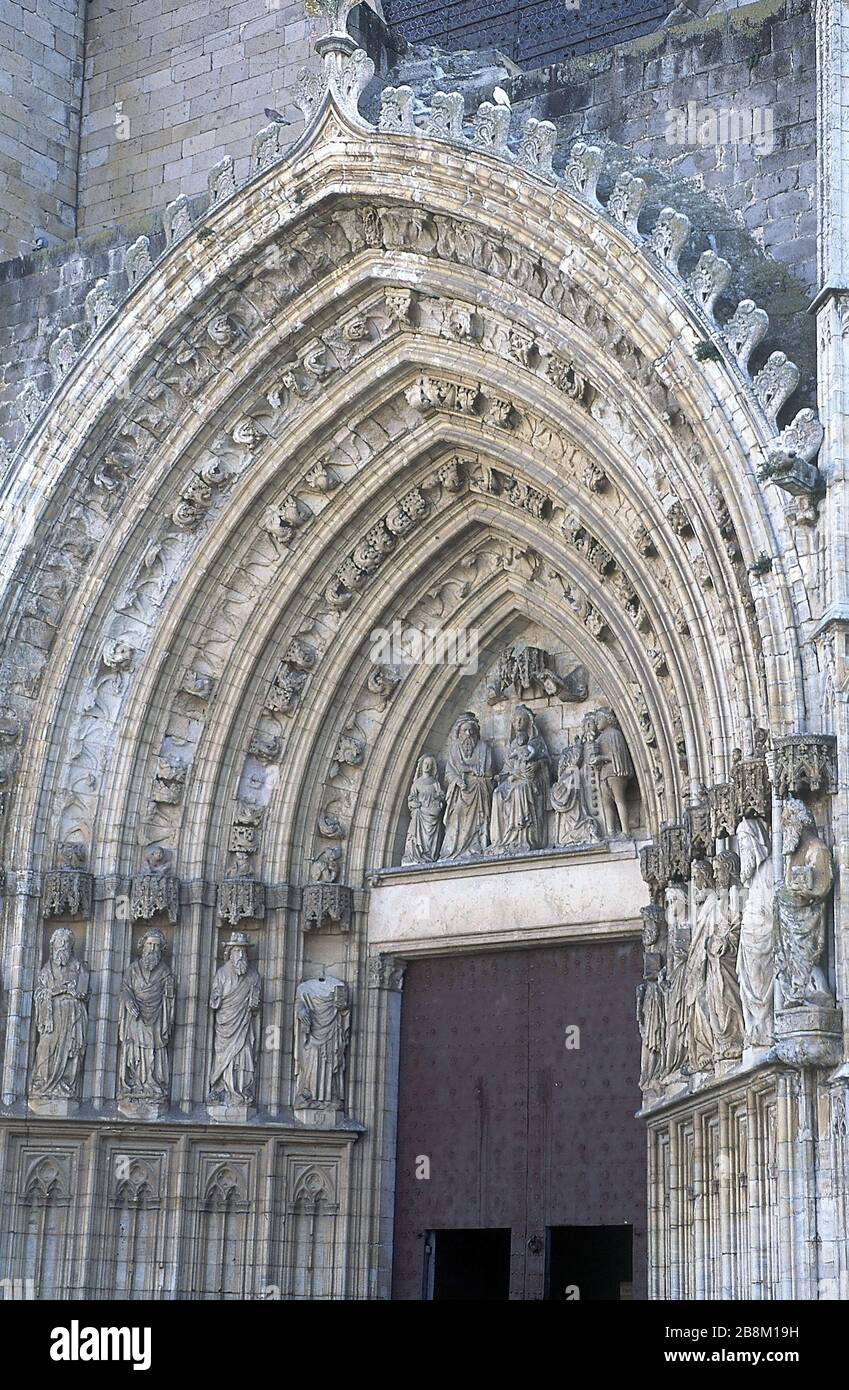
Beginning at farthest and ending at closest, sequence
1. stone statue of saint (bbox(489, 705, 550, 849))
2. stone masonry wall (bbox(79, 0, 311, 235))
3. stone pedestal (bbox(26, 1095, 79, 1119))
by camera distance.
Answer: stone masonry wall (bbox(79, 0, 311, 235)), stone statue of saint (bbox(489, 705, 550, 849)), stone pedestal (bbox(26, 1095, 79, 1119))

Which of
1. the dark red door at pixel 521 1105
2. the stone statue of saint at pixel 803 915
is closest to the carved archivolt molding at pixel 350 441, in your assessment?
the stone statue of saint at pixel 803 915

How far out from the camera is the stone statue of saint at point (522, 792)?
475 inches

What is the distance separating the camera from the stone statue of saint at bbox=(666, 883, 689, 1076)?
10305mm

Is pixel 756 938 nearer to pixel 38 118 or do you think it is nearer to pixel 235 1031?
pixel 235 1031

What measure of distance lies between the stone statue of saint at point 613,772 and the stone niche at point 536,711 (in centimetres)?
3

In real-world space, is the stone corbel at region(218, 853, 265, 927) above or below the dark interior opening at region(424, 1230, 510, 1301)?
above

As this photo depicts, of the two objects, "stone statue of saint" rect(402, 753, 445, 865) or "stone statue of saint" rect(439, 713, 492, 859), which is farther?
"stone statue of saint" rect(402, 753, 445, 865)

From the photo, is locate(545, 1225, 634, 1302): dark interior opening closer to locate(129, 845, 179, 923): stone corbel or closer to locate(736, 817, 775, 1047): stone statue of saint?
locate(736, 817, 775, 1047): stone statue of saint

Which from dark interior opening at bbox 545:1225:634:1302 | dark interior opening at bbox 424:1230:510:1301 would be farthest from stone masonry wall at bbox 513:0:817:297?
dark interior opening at bbox 424:1230:510:1301

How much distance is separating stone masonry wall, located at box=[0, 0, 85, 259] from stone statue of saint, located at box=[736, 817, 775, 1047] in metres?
A: 7.19

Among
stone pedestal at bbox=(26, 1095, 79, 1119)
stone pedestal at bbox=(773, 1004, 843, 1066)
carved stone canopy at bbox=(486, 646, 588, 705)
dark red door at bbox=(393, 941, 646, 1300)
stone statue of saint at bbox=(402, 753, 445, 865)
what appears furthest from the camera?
stone statue of saint at bbox=(402, 753, 445, 865)

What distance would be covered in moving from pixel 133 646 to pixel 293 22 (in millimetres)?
4356

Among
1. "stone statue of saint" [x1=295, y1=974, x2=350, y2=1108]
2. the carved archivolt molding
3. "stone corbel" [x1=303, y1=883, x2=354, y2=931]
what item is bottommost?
"stone statue of saint" [x1=295, y1=974, x2=350, y2=1108]

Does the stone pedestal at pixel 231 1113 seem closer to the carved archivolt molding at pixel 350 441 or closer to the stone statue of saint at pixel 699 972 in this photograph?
the carved archivolt molding at pixel 350 441
